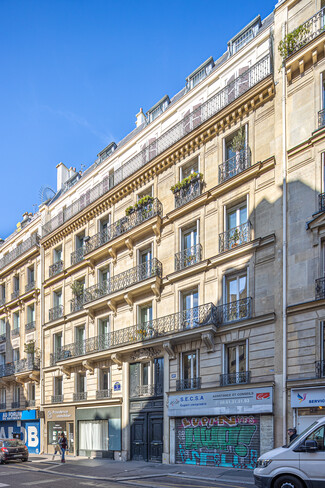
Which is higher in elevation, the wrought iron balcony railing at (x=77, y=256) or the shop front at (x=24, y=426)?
the wrought iron balcony railing at (x=77, y=256)

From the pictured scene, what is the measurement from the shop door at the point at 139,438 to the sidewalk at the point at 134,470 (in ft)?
1.99

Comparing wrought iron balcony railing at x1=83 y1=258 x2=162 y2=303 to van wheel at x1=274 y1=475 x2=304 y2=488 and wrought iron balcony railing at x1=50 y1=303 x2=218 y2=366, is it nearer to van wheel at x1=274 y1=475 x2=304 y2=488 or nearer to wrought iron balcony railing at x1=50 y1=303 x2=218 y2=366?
wrought iron balcony railing at x1=50 y1=303 x2=218 y2=366

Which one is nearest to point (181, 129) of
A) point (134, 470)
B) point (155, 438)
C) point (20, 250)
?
point (155, 438)

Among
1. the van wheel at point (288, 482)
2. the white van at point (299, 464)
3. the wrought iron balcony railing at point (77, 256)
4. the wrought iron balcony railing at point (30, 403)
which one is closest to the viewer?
the white van at point (299, 464)

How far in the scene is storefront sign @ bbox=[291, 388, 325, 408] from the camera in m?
16.7

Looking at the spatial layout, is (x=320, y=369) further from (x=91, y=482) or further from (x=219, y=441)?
(x=91, y=482)

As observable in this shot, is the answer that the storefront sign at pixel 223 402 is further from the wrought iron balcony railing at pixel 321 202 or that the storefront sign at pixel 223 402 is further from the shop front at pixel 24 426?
the shop front at pixel 24 426

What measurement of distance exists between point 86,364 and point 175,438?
8.19m

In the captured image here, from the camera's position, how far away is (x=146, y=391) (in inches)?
978

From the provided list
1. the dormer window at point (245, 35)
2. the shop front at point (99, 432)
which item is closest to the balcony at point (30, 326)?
the shop front at point (99, 432)

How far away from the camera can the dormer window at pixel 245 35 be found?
2530cm

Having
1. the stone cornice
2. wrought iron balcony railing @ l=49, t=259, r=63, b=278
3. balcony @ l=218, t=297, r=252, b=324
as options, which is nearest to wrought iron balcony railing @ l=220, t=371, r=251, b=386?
balcony @ l=218, t=297, r=252, b=324

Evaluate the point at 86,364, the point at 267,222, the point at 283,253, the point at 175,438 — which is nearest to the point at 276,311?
the point at 283,253

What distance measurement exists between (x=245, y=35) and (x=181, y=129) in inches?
231
